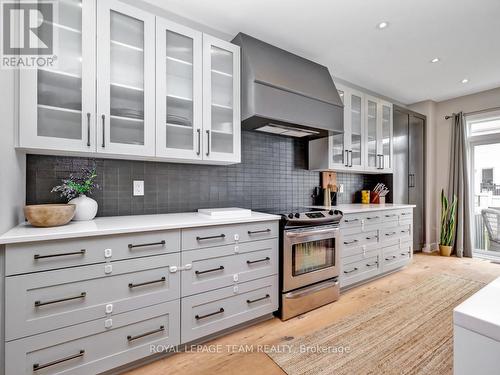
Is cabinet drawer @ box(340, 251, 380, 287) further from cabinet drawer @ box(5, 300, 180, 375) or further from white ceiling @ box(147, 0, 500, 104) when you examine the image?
white ceiling @ box(147, 0, 500, 104)

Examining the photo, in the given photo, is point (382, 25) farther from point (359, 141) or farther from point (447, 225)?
point (447, 225)

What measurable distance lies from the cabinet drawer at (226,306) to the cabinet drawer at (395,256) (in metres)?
1.88

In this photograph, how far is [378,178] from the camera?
419cm

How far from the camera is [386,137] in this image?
3.88 m

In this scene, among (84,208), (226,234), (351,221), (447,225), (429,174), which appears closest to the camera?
(84,208)

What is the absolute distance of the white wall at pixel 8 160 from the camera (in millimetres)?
1345

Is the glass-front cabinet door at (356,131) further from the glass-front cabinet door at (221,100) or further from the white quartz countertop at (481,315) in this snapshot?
the white quartz countertop at (481,315)

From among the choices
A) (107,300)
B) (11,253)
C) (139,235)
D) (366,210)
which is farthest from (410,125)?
(11,253)

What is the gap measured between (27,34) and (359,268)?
3522mm

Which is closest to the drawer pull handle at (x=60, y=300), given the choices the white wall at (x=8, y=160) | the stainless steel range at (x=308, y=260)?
the white wall at (x=8, y=160)

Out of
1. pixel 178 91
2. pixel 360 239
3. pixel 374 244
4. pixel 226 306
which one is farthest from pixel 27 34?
pixel 374 244

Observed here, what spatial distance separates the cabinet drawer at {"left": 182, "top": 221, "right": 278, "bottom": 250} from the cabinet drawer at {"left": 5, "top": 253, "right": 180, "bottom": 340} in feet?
0.48

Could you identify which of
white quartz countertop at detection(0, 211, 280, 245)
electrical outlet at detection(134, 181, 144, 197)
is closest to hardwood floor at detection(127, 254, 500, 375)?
white quartz countertop at detection(0, 211, 280, 245)

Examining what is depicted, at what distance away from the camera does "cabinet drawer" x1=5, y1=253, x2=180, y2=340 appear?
4.20 ft
